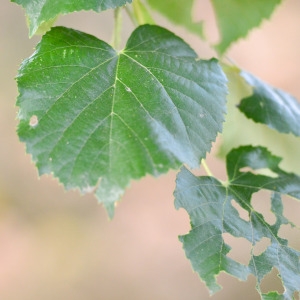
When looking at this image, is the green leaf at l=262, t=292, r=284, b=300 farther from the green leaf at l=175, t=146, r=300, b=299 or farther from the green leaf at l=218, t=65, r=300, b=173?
the green leaf at l=218, t=65, r=300, b=173

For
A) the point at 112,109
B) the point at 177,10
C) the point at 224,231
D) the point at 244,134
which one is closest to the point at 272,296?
the point at 224,231

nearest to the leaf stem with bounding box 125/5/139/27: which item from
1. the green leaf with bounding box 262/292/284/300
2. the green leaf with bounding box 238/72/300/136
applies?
the green leaf with bounding box 238/72/300/136

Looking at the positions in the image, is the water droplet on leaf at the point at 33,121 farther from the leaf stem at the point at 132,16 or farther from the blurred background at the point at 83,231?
the blurred background at the point at 83,231

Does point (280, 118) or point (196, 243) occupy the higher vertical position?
point (280, 118)

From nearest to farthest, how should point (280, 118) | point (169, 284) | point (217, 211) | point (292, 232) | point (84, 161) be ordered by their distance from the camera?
point (84, 161), point (217, 211), point (280, 118), point (292, 232), point (169, 284)

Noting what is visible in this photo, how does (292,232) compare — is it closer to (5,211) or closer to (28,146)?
(5,211)

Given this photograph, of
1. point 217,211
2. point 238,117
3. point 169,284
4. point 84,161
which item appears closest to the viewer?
point 84,161

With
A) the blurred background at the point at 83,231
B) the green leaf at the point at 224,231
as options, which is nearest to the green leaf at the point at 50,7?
the green leaf at the point at 224,231

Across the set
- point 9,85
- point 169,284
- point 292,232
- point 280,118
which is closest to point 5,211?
point 9,85

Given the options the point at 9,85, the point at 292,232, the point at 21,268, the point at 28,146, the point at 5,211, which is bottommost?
the point at 292,232
